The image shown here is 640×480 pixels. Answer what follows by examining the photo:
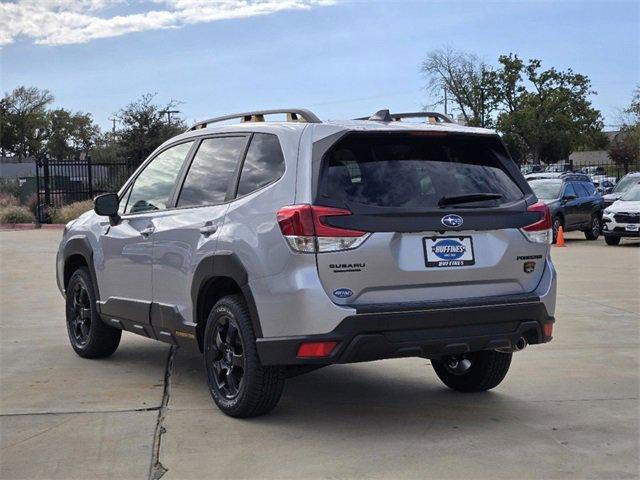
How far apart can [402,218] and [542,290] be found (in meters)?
1.16

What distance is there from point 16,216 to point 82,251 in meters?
25.7

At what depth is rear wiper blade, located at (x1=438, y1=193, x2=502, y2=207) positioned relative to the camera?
5.93 metres

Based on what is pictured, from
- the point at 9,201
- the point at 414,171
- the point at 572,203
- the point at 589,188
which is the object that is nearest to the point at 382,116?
the point at 414,171

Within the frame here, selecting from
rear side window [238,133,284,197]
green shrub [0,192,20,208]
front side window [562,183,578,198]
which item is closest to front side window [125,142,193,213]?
rear side window [238,133,284,197]

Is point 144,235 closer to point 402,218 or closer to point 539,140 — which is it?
point 402,218

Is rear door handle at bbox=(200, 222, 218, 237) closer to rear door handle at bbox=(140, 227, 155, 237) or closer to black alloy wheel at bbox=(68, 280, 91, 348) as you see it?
rear door handle at bbox=(140, 227, 155, 237)

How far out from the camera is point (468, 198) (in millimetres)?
6020

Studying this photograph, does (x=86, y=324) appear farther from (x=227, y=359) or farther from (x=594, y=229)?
(x=594, y=229)

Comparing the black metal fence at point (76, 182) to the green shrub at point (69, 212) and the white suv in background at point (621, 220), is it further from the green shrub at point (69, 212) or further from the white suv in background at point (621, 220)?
the white suv in background at point (621, 220)

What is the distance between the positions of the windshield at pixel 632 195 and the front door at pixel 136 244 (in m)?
18.8

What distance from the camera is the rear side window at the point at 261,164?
611 cm

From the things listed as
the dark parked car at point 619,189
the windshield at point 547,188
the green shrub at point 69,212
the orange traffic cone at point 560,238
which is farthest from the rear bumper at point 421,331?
the green shrub at point 69,212

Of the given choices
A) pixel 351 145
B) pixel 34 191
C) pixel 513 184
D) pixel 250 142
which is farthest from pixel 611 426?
pixel 34 191

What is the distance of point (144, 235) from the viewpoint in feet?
24.1
